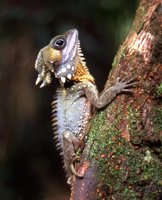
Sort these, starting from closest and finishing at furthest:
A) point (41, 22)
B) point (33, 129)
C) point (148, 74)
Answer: point (148, 74) < point (41, 22) < point (33, 129)

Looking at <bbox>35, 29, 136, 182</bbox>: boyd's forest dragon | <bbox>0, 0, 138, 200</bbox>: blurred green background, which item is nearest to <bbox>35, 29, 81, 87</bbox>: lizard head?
<bbox>35, 29, 136, 182</bbox>: boyd's forest dragon

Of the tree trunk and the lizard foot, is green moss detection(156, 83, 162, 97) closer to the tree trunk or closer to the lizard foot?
the tree trunk

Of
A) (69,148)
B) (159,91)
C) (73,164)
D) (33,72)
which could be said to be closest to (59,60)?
(69,148)

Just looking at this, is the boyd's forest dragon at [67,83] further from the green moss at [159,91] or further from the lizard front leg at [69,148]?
the green moss at [159,91]

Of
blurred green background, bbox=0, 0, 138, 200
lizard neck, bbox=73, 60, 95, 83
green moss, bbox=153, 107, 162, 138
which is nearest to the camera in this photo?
green moss, bbox=153, 107, 162, 138

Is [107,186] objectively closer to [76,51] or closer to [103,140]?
[103,140]

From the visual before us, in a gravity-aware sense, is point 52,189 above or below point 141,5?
below

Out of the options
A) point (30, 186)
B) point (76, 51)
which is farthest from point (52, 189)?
point (76, 51)
